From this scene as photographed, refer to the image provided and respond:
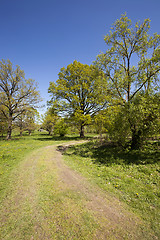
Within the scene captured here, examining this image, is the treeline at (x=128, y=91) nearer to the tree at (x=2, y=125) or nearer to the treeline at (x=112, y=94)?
the treeline at (x=112, y=94)

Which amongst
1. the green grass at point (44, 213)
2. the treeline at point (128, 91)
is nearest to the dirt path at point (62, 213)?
the green grass at point (44, 213)

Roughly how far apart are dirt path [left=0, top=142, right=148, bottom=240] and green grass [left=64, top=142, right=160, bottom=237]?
57 cm

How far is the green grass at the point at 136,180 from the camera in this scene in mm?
4293

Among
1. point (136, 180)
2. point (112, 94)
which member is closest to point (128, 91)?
point (112, 94)

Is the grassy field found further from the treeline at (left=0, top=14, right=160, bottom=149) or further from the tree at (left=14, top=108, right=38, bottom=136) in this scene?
the tree at (left=14, top=108, right=38, bottom=136)

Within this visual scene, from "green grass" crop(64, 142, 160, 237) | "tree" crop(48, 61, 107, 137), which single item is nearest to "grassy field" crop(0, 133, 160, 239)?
"green grass" crop(64, 142, 160, 237)

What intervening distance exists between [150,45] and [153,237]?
52.7ft

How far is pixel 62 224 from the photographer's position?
3.64 metres

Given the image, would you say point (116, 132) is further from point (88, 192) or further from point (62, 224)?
point (62, 224)

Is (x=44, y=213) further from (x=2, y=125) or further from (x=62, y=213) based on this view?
(x=2, y=125)

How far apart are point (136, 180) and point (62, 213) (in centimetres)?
476

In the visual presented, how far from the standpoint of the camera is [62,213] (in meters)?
4.07

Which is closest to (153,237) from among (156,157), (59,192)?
(59,192)

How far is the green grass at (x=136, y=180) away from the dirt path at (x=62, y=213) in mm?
573
